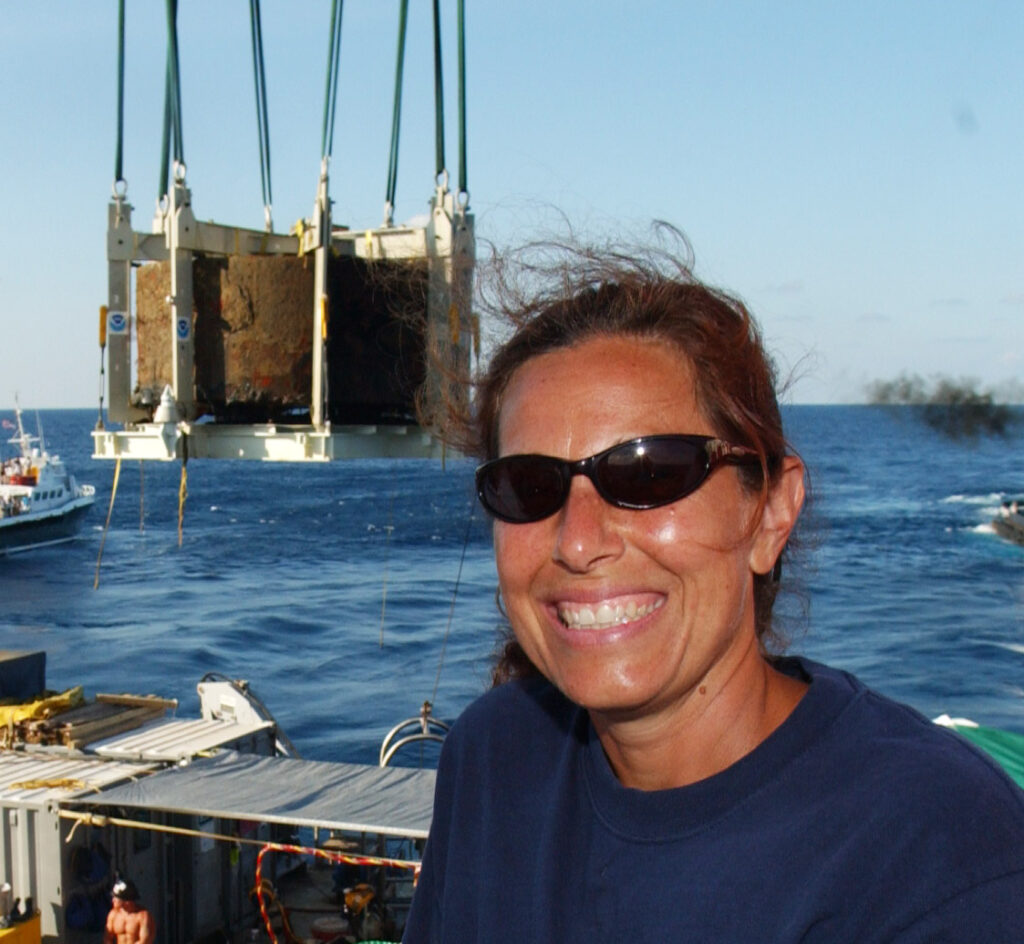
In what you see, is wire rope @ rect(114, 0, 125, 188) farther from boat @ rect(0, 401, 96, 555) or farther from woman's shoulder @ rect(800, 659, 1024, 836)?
boat @ rect(0, 401, 96, 555)

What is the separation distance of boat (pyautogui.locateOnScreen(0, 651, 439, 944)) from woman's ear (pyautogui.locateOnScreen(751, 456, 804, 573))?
7464mm

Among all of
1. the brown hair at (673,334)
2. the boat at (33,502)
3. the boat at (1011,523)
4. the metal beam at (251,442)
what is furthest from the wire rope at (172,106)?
the boat at (1011,523)

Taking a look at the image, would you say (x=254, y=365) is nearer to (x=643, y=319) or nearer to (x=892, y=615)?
(x=643, y=319)

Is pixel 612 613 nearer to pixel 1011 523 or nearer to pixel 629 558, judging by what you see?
pixel 629 558

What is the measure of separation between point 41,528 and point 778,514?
6570 centimetres

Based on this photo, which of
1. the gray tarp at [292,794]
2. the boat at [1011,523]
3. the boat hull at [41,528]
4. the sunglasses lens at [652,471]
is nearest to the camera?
the sunglasses lens at [652,471]

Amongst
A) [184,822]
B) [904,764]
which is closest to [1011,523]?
[184,822]

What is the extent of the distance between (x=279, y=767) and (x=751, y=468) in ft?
32.6

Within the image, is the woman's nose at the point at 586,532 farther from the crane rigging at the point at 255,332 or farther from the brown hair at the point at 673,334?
the crane rigging at the point at 255,332

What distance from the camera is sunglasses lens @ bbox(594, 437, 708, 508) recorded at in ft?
5.96

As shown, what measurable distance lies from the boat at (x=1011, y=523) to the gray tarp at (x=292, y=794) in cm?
5832

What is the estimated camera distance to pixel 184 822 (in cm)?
1194

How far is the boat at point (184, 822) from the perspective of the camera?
33.5ft

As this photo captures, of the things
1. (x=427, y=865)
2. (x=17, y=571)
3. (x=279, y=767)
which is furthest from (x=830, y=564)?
(x=427, y=865)
